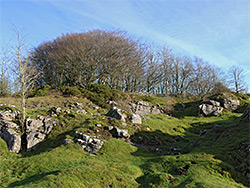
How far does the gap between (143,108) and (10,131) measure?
62.9 feet

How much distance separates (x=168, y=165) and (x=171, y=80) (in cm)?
4539

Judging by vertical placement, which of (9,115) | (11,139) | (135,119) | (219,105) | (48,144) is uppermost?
(219,105)

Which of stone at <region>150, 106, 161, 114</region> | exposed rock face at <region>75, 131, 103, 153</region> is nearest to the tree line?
stone at <region>150, 106, 161, 114</region>

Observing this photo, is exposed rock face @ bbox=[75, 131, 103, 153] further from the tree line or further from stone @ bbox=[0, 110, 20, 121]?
the tree line

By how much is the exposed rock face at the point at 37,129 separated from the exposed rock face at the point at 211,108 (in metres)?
22.8

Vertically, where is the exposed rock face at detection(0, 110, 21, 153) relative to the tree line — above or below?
below

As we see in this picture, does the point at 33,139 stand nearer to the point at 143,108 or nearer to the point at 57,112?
the point at 57,112

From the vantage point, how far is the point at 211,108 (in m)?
30.2

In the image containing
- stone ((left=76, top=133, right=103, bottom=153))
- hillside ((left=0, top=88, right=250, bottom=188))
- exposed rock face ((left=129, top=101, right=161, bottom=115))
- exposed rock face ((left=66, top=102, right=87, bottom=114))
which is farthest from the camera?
exposed rock face ((left=129, top=101, right=161, bottom=115))

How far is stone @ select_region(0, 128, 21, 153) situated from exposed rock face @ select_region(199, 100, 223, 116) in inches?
1003

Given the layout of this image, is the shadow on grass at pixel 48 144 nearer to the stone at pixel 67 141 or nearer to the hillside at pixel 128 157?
the hillside at pixel 128 157

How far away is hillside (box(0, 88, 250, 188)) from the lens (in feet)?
31.6

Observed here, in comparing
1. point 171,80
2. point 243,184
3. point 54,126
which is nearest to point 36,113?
point 54,126

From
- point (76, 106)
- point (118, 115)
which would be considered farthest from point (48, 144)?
point (76, 106)
